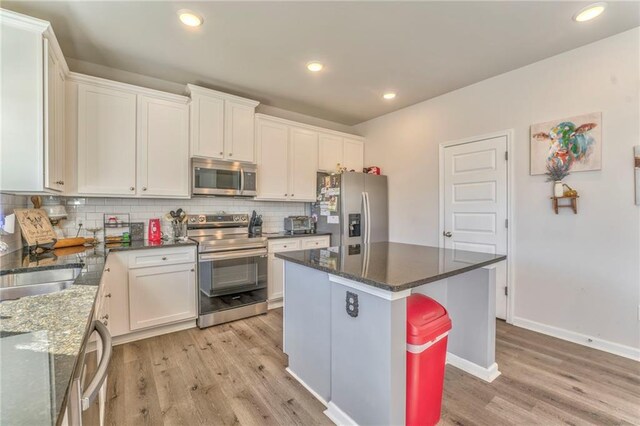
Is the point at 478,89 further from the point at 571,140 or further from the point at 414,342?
the point at 414,342

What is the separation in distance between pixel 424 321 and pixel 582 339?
86.9 inches

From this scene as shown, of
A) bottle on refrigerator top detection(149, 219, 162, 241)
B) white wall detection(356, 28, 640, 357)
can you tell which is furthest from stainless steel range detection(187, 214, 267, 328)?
white wall detection(356, 28, 640, 357)

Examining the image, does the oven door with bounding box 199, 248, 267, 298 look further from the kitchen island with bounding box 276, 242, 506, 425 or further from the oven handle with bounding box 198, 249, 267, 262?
the kitchen island with bounding box 276, 242, 506, 425

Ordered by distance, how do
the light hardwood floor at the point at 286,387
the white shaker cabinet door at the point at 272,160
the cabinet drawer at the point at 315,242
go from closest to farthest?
the light hardwood floor at the point at 286,387 → the white shaker cabinet door at the point at 272,160 → the cabinet drawer at the point at 315,242

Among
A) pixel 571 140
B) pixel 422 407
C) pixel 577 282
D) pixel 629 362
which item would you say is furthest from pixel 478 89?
pixel 422 407

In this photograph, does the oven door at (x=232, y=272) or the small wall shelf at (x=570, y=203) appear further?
the oven door at (x=232, y=272)

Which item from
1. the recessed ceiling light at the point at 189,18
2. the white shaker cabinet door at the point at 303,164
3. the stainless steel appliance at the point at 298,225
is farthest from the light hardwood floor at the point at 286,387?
the recessed ceiling light at the point at 189,18

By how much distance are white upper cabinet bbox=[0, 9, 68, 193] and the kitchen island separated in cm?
176

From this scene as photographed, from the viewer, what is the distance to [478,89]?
3.33 meters

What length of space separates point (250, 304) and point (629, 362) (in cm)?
339

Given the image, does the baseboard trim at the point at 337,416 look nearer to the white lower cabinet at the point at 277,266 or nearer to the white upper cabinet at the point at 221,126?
the white lower cabinet at the point at 277,266

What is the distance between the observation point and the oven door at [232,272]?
118 inches

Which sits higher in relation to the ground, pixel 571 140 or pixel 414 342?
pixel 571 140

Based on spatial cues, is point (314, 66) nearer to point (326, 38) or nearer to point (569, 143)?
point (326, 38)
